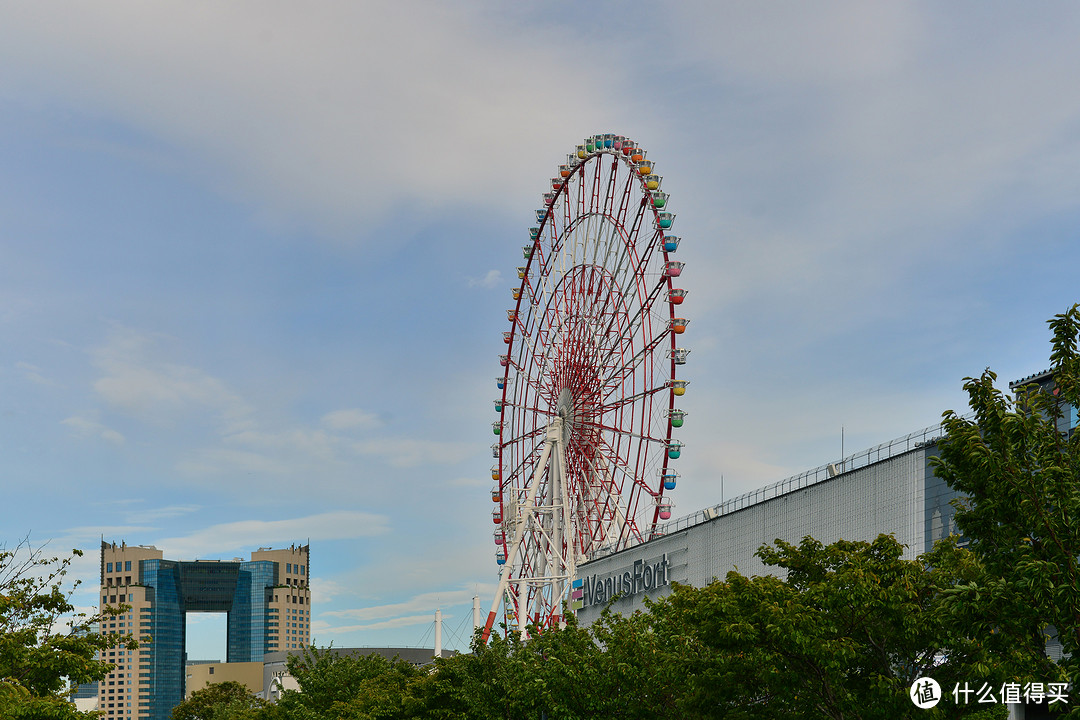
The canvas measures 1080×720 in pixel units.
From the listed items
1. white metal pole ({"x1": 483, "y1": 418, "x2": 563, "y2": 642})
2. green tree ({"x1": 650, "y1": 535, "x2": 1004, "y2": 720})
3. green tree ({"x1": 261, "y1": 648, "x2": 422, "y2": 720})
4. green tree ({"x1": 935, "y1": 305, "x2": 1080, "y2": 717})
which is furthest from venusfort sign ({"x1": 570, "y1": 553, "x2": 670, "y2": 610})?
green tree ({"x1": 935, "y1": 305, "x2": 1080, "y2": 717})

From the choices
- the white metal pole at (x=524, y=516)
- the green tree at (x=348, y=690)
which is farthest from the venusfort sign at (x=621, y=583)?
the green tree at (x=348, y=690)

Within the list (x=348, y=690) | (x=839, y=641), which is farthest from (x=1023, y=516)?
(x=348, y=690)

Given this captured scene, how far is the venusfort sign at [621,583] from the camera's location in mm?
61906

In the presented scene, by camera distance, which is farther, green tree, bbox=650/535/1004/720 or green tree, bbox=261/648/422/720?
green tree, bbox=261/648/422/720

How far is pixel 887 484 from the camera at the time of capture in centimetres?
4438

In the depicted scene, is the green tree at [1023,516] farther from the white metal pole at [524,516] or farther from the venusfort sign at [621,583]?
the white metal pole at [524,516]

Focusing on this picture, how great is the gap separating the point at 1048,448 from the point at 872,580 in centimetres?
853

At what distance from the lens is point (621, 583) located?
66625 mm

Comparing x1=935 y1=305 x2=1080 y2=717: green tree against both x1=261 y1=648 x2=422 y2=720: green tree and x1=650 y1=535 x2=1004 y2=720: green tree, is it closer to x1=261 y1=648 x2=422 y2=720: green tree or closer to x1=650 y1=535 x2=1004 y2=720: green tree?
x1=650 y1=535 x2=1004 y2=720: green tree

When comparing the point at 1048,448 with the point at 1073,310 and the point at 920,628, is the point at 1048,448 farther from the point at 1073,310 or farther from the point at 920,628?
the point at 920,628

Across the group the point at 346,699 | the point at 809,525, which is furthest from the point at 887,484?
the point at 346,699

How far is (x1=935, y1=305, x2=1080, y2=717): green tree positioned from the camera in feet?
60.6

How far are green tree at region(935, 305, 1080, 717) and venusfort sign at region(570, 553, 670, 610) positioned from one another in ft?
127

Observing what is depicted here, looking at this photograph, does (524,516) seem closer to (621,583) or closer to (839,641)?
(621,583)
